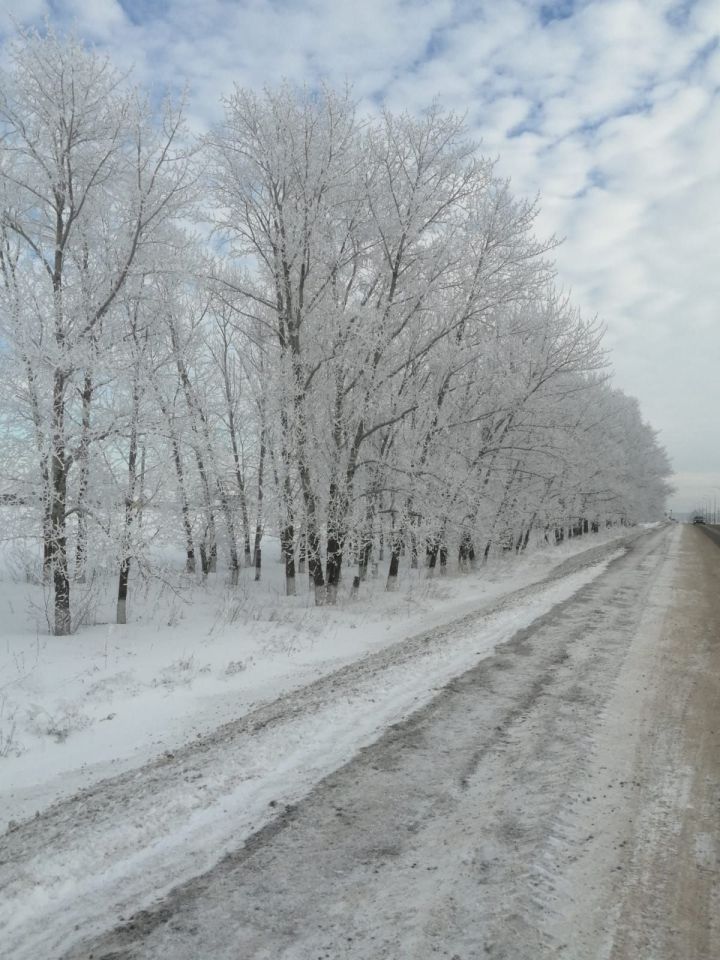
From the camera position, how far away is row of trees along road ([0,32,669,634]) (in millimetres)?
9172

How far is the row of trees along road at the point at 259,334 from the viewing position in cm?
917

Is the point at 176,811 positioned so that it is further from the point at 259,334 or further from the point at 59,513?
the point at 259,334

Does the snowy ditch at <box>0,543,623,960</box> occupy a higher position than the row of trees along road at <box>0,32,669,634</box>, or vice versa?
the row of trees along road at <box>0,32,669,634</box>

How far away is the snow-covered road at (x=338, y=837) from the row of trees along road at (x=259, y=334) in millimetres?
5566

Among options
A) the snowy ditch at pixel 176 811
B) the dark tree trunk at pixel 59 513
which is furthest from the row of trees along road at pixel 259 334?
the snowy ditch at pixel 176 811

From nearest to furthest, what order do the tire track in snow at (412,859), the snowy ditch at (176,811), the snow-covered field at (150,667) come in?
1. the tire track in snow at (412,859)
2. the snowy ditch at (176,811)
3. the snow-covered field at (150,667)

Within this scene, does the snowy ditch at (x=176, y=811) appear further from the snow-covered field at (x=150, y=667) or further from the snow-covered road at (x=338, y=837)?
the snow-covered field at (x=150, y=667)

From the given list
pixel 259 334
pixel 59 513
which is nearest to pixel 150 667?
pixel 59 513

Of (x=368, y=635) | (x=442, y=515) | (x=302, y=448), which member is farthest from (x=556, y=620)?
(x=302, y=448)

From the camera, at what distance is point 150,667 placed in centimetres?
772

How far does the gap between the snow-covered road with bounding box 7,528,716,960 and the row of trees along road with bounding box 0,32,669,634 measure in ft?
18.3

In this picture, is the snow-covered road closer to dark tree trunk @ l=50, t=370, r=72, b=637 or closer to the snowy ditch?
the snowy ditch

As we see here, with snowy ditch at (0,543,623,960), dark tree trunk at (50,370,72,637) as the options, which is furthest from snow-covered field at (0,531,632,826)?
snowy ditch at (0,543,623,960)

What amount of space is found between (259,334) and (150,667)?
31.6 ft
